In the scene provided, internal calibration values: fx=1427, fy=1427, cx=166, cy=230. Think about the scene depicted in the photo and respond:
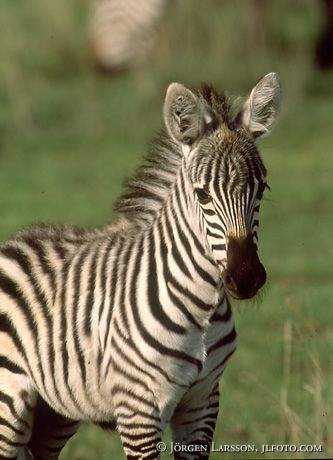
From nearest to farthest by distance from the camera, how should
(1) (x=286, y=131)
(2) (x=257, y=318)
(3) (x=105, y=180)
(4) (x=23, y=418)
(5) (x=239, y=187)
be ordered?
(5) (x=239, y=187), (4) (x=23, y=418), (2) (x=257, y=318), (3) (x=105, y=180), (1) (x=286, y=131)

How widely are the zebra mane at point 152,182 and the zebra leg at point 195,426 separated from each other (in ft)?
2.72

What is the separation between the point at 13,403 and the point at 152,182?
115 cm

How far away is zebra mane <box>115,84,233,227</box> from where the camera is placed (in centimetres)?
627

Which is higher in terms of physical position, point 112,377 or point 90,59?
point 90,59

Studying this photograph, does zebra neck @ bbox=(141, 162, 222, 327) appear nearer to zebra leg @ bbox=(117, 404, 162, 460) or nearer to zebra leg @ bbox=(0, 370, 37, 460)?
zebra leg @ bbox=(117, 404, 162, 460)

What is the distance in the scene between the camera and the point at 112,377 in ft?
19.7

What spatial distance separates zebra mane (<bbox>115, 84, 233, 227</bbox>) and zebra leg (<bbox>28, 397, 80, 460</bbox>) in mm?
1002

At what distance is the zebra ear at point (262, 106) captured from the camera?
6.04 m

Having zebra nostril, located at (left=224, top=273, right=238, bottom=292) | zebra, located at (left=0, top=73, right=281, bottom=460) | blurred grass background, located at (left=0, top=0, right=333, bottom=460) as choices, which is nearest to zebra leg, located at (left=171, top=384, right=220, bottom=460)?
zebra, located at (left=0, top=73, right=281, bottom=460)

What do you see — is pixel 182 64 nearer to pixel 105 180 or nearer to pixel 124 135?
pixel 124 135

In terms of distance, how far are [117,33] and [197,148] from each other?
712 inches

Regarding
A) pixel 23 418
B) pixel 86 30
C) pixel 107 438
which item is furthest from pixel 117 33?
pixel 23 418

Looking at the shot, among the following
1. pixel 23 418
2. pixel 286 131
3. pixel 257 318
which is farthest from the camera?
pixel 286 131

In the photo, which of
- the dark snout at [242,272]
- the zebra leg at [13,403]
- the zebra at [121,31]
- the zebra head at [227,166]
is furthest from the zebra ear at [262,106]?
the zebra at [121,31]
